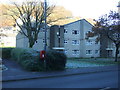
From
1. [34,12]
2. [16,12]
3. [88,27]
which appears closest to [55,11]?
[34,12]

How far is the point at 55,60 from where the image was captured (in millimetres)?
19109

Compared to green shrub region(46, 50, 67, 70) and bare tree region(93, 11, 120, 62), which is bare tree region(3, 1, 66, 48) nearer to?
bare tree region(93, 11, 120, 62)

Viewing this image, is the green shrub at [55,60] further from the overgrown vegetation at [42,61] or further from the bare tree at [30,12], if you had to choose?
the bare tree at [30,12]

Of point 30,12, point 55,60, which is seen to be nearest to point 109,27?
point 55,60

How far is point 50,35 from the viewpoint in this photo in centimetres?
5412

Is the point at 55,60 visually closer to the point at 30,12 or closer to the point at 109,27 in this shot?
the point at 109,27

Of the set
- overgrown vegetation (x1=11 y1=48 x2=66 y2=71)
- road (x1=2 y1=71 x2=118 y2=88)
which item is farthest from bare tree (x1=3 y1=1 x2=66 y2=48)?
road (x1=2 y1=71 x2=118 y2=88)

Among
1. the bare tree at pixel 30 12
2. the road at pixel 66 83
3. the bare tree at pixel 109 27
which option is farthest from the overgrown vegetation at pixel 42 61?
the bare tree at pixel 30 12

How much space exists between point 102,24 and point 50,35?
81.9 feet

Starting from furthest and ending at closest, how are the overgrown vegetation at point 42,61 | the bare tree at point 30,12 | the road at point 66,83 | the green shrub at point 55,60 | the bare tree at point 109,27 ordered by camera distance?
the bare tree at point 30,12 < the bare tree at point 109,27 < the green shrub at point 55,60 < the overgrown vegetation at point 42,61 < the road at point 66,83

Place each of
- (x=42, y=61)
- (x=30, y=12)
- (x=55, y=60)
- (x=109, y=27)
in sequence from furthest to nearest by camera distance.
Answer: (x=30, y=12), (x=109, y=27), (x=55, y=60), (x=42, y=61)

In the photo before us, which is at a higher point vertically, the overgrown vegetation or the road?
the overgrown vegetation

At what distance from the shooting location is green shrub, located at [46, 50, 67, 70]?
741 inches

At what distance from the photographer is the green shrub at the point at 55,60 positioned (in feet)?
61.8
